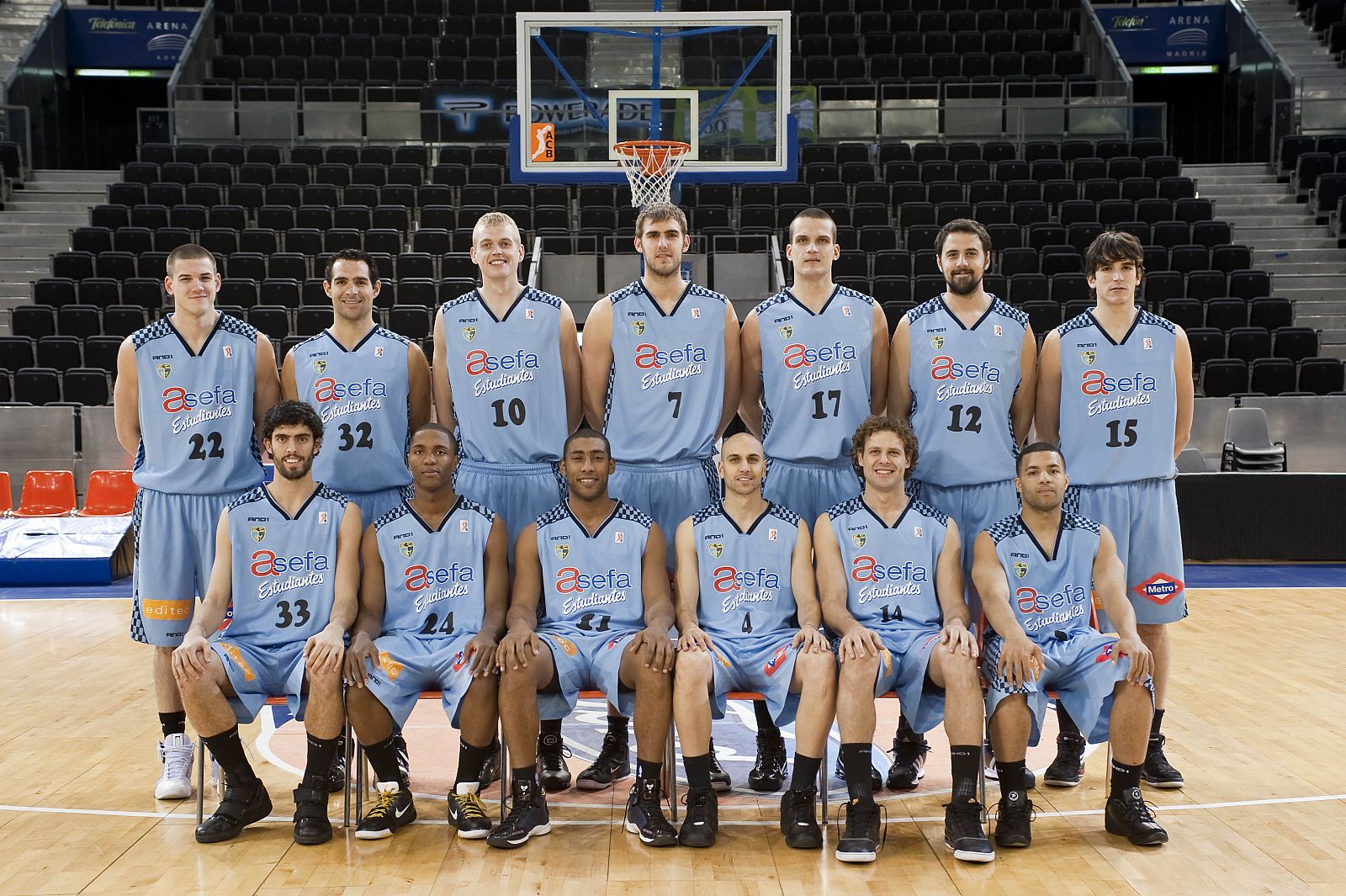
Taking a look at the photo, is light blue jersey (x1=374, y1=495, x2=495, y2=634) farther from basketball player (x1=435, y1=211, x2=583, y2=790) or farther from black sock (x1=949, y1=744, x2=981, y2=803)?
black sock (x1=949, y1=744, x2=981, y2=803)

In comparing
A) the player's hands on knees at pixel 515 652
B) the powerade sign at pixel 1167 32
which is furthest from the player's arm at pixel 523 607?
the powerade sign at pixel 1167 32

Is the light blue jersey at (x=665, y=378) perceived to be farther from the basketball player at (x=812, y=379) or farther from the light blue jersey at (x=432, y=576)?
the light blue jersey at (x=432, y=576)

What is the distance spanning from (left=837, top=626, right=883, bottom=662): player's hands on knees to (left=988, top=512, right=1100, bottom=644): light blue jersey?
0.62 metres

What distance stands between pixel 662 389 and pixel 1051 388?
1.54 m

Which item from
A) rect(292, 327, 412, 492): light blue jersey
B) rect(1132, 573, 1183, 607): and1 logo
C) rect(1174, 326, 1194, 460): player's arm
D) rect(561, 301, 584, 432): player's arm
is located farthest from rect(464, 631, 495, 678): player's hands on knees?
rect(1174, 326, 1194, 460): player's arm

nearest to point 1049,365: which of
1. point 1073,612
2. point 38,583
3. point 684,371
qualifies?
point 1073,612

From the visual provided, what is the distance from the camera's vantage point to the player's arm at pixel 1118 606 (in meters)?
4.01

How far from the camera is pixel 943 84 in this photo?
52.4ft

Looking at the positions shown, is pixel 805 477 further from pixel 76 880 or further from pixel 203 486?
pixel 76 880

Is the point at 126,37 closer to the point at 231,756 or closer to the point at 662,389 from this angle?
the point at 662,389

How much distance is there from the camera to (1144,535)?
468cm

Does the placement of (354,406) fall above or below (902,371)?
below

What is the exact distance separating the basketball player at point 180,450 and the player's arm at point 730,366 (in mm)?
1877

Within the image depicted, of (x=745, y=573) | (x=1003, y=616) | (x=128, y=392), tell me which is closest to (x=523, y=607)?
(x=745, y=573)
